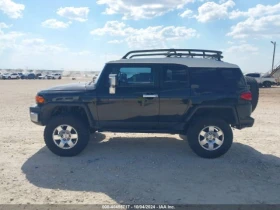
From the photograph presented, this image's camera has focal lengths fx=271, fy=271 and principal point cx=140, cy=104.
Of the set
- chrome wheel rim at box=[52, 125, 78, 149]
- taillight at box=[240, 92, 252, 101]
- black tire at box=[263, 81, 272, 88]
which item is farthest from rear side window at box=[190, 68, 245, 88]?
black tire at box=[263, 81, 272, 88]

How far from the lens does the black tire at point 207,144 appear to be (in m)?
5.37

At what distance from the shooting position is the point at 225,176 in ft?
15.2

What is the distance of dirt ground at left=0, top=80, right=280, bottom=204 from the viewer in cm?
388

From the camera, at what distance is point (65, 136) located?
551cm

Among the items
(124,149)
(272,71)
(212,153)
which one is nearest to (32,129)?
(124,149)

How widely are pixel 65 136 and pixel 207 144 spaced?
2882 millimetres

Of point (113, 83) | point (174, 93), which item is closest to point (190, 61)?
point (174, 93)

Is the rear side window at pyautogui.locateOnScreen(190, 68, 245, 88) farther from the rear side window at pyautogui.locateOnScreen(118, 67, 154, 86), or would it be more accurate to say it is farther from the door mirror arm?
the door mirror arm

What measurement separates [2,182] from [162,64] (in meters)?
3.54

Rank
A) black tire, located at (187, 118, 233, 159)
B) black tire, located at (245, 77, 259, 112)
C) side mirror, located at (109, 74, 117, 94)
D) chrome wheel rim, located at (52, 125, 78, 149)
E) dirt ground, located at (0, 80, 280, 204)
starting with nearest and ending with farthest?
1. dirt ground, located at (0, 80, 280, 204)
2. side mirror, located at (109, 74, 117, 94)
3. black tire, located at (187, 118, 233, 159)
4. chrome wheel rim, located at (52, 125, 78, 149)
5. black tire, located at (245, 77, 259, 112)

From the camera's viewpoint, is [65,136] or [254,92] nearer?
[65,136]

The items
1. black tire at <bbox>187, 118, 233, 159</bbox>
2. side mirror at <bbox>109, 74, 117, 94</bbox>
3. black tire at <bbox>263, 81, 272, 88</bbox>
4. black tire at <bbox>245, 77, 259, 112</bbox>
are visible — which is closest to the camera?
side mirror at <bbox>109, 74, 117, 94</bbox>

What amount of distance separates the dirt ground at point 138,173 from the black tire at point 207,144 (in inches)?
6.3

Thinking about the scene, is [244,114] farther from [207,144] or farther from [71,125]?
[71,125]
